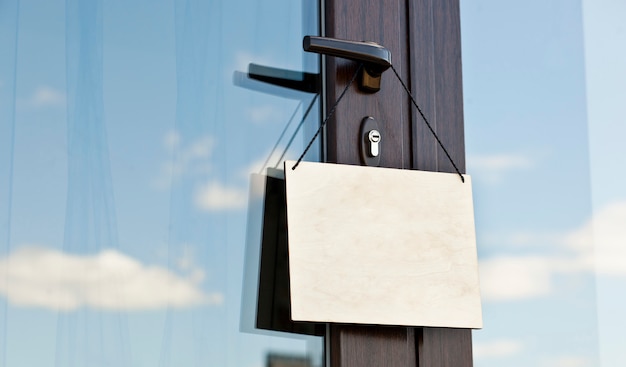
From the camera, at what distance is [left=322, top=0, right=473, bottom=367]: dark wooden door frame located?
3.67 ft

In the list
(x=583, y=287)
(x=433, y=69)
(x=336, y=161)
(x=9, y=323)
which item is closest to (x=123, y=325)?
(x=9, y=323)

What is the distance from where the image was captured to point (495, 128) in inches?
52.2

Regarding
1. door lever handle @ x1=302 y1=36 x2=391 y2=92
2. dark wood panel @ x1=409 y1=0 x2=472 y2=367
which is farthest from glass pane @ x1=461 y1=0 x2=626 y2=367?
door lever handle @ x1=302 y1=36 x2=391 y2=92

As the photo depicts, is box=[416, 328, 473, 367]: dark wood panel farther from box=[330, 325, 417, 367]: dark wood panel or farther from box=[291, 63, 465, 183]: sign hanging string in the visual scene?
box=[291, 63, 465, 183]: sign hanging string

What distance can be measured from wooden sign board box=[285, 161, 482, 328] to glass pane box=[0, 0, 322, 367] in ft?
0.23

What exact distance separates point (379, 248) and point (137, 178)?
27 cm

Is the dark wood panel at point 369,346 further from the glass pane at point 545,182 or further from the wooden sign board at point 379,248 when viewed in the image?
the glass pane at point 545,182

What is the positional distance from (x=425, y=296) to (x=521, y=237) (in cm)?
25

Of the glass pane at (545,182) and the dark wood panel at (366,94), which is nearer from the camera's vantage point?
the dark wood panel at (366,94)

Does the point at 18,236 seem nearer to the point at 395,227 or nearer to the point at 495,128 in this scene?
the point at 395,227

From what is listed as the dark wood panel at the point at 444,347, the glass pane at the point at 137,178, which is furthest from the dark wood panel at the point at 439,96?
the glass pane at the point at 137,178

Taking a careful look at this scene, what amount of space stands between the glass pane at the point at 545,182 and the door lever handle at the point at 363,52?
190 mm

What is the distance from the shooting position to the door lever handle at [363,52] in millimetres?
1117

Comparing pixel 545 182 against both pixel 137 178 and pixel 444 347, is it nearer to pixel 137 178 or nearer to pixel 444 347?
pixel 444 347
